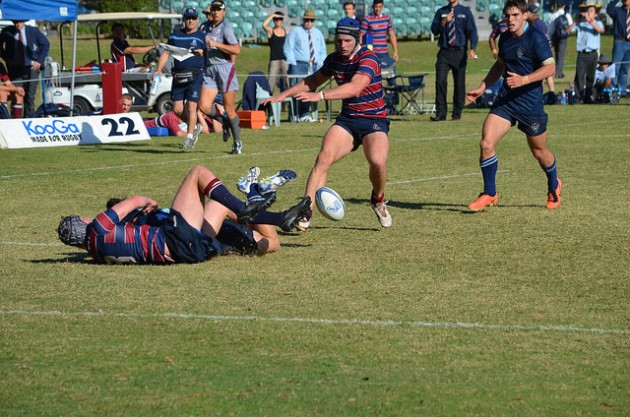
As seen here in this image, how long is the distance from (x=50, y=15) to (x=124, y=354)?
14341mm

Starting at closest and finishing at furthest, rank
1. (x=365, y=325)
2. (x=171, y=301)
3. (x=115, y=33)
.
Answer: (x=365, y=325), (x=171, y=301), (x=115, y=33)

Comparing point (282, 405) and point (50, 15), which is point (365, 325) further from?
point (50, 15)

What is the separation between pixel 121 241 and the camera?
8570 millimetres

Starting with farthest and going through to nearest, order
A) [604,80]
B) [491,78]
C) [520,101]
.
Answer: [604,80] → [491,78] → [520,101]

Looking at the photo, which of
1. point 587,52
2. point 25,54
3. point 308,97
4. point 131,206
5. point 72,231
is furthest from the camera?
point 587,52

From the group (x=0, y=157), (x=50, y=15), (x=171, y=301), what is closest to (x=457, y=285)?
(x=171, y=301)

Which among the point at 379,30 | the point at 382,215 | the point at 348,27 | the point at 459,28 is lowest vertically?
the point at 382,215

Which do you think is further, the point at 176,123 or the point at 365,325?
the point at 176,123

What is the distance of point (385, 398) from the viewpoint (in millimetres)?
5629

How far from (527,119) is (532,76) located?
0.60 meters

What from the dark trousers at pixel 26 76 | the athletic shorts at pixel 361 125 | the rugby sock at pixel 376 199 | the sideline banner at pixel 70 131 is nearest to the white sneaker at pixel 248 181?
the athletic shorts at pixel 361 125

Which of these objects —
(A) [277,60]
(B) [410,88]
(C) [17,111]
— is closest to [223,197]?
(C) [17,111]

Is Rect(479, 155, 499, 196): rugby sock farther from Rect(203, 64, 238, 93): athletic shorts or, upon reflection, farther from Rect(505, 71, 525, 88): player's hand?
Rect(203, 64, 238, 93): athletic shorts

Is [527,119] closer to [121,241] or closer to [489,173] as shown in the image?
[489,173]
